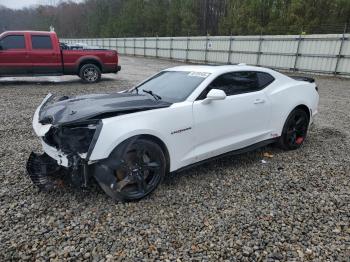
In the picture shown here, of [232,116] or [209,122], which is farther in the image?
[232,116]

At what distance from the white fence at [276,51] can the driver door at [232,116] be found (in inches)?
486

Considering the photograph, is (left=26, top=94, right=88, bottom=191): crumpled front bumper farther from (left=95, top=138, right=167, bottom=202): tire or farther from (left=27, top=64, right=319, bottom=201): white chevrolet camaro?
(left=95, top=138, right=167, bottom=202): tire

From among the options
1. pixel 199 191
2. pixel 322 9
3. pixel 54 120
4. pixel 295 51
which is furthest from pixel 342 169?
pixel 322 9

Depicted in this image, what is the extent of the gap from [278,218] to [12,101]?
7.79 metres

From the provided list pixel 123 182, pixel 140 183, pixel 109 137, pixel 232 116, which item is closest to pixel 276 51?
pixel 232 116

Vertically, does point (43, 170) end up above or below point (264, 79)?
below

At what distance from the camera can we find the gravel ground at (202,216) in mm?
2582

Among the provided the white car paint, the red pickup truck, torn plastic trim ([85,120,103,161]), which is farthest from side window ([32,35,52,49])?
torn plastic trim ([85,120,103,161])

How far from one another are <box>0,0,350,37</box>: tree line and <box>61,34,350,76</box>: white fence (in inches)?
181

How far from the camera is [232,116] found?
12.9 feet

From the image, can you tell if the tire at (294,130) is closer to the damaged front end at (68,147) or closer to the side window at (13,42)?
the damaged front end at (68,147)

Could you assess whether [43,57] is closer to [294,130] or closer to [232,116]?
[232,116]

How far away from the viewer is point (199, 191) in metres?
3.54

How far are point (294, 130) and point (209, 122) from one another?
1.93 metres
